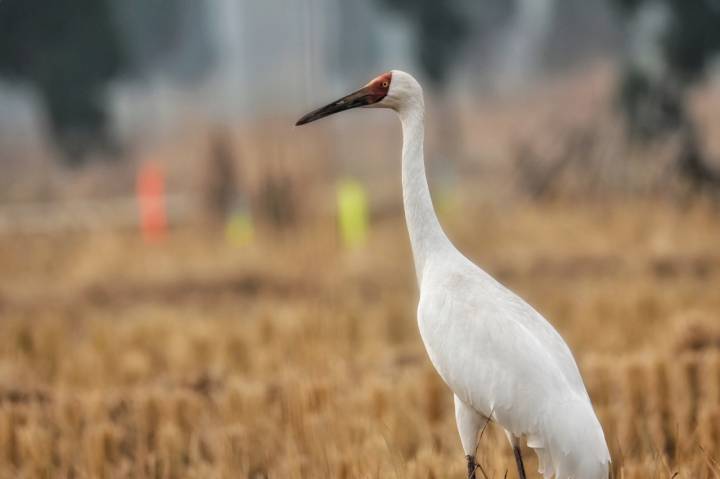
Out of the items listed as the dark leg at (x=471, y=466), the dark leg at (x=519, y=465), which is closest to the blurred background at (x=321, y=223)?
the dark leg at (x=471, y=466)

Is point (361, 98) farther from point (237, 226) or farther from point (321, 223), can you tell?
point (237, 226)

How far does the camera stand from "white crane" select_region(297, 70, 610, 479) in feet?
13.6

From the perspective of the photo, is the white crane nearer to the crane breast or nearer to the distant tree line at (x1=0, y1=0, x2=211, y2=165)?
the crane breast

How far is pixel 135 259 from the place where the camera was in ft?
50.7

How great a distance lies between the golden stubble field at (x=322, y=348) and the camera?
18.3ft

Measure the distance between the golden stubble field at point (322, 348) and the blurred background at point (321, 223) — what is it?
3 cm

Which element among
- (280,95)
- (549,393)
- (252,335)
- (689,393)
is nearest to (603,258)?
(280,95)

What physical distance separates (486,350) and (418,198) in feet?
2.02

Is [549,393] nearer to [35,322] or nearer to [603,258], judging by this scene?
[35,322]

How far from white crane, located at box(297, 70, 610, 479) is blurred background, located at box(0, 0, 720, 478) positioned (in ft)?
1.60

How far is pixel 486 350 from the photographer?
4.38 metres

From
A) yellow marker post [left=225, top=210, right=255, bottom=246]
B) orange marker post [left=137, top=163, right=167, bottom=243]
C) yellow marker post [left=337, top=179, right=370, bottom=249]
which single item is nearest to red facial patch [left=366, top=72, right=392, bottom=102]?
yellow marker post [left=337, top=179, right=370, bottom=249]

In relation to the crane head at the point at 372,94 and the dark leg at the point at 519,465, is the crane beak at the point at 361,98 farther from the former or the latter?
the dark leg at the point at 519,465

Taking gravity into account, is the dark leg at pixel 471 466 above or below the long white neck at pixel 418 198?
below
